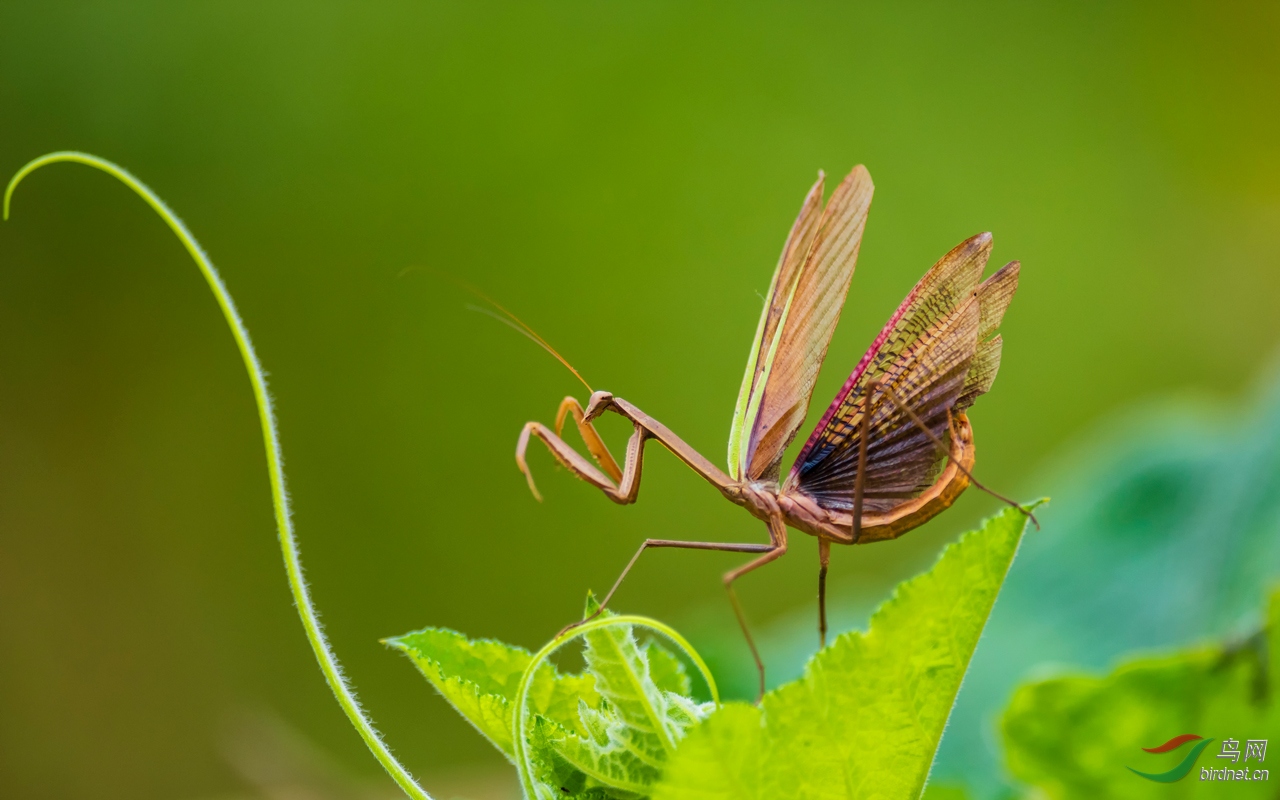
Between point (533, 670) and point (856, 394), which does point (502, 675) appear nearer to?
point (533, 670)

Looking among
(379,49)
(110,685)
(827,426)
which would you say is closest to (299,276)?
(379,49)

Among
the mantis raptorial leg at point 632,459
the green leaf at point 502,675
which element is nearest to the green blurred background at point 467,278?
the mantis raptorial leg at point 632,459

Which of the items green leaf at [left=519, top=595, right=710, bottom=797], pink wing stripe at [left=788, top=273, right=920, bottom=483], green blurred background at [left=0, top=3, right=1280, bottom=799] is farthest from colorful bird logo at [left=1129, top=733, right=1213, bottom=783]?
green blurred background at [left=0, top=3, right=1280, bottom=799]

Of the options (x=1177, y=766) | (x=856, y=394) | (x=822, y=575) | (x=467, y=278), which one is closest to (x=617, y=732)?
(x=822, y=575)

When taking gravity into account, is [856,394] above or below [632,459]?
above

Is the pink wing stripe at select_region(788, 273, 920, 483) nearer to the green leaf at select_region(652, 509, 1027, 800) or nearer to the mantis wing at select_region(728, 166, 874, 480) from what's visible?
the mantis wing at select_region(728, 166, 874, 480)

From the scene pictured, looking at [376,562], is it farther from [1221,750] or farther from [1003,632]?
[1221,750]

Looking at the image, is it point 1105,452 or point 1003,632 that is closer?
point 1003,632
